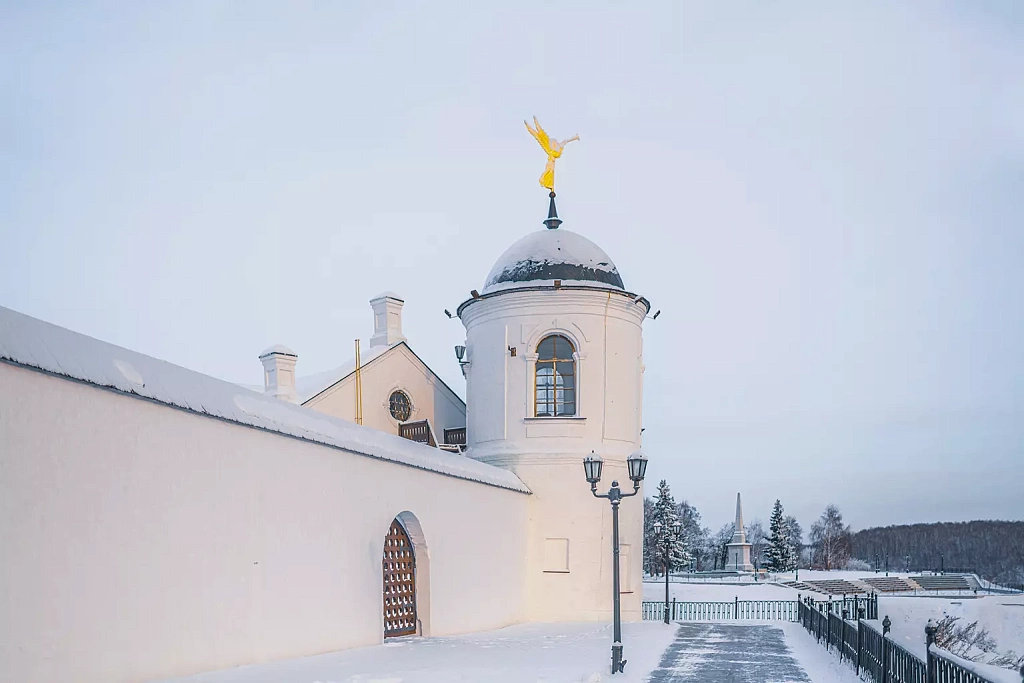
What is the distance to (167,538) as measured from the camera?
907cm

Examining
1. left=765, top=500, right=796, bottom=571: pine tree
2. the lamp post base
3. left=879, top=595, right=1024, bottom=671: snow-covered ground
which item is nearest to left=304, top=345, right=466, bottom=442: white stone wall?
the lamp post base

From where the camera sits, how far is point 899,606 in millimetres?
32750

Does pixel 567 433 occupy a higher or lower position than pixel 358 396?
lower

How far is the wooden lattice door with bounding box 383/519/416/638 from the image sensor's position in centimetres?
1445

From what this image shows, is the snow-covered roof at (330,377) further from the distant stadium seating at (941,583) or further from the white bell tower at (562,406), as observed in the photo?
the distant stadium seating at (941,583)

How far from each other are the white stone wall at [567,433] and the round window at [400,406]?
2.96m

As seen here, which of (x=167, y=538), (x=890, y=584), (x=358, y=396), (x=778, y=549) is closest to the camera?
(x=167, y=538)

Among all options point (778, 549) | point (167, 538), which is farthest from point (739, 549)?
point (167, 538)

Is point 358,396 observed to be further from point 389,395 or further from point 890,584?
point 890,584

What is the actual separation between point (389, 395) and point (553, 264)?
5.69m

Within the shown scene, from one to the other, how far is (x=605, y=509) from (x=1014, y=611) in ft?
81.3

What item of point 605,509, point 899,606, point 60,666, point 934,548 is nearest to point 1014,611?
point 899,606

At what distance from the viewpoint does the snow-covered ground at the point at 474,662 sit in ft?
31.7

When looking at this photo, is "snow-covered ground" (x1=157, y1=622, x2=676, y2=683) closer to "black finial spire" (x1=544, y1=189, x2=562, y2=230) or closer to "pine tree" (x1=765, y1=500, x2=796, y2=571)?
"black finial spire" (x1=544, y1=189, x2=562, y2=230)
